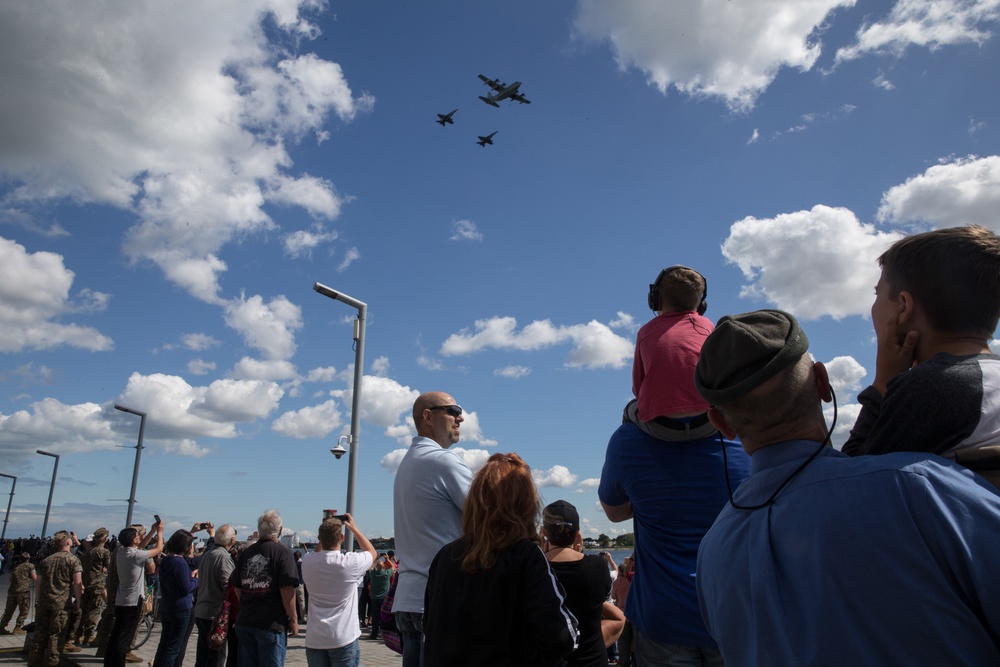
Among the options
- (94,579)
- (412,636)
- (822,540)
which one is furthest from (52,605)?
(822,540)

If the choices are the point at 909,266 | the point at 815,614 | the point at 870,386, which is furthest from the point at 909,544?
the point at 909,266

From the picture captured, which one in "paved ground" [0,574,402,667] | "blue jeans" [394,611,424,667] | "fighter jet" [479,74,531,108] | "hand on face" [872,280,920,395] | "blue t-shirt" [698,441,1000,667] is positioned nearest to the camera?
"blue t-shirt" [698,441,1000,667]

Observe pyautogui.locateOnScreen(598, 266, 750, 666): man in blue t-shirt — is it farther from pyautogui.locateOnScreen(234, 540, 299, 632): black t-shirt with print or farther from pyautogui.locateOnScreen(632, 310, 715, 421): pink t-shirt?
pyautogui.locateOnScreen(234, 540, 299, 632): black t-shirt with print

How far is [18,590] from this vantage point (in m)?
15.4

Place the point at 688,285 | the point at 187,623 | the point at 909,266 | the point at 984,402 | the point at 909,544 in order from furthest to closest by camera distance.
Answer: the point at 187,623
the point at 688,285
the point at 909,266
the point at 984,402
the point at 909,544

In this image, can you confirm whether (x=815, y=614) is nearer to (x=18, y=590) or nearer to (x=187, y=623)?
(x=187, y=623)

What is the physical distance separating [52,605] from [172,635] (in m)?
3.37

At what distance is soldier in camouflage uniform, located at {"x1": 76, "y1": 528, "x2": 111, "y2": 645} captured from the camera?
12469 mm

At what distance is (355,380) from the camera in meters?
12.2

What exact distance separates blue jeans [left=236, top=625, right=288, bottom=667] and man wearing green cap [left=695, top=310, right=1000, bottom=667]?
585 centimetres

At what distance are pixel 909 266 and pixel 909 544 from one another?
26.6 inches

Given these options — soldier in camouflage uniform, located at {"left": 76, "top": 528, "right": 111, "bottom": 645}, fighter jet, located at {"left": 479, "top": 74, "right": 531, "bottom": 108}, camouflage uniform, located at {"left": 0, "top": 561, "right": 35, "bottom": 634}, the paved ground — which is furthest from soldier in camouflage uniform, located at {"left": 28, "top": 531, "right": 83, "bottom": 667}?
fighter jet, located at {"left": 479, "top": 74, "right": 531, "bottom": 108}

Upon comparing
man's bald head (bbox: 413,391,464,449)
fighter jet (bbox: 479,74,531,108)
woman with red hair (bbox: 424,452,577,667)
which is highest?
fighter jet (bbox: 479,74,531,108)

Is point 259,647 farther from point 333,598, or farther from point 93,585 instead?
point 93,585
